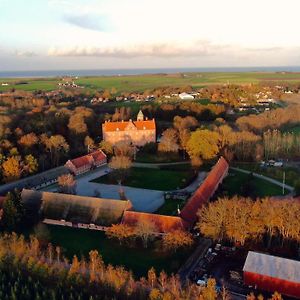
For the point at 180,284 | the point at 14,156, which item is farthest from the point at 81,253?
the point at 14,156

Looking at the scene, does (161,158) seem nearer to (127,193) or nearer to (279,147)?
(127,193)

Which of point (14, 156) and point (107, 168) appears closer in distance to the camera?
point (14, 156)

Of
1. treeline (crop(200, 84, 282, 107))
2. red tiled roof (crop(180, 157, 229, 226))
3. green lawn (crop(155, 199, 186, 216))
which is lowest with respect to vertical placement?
green lawn (crop(155, 199, 186, 216))

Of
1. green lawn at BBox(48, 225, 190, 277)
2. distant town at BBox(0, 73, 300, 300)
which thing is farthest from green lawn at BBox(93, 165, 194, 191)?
green lawn at BBox(48, 225, 190, 277)

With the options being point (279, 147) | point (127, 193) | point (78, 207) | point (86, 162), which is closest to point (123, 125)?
point (86, 162)

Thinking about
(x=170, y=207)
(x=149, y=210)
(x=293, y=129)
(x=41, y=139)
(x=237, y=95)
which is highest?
(x=237, y=95)

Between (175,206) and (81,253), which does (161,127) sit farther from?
(81,253)

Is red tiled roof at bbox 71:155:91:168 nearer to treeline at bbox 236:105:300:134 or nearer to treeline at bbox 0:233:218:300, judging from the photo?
treeline at bbox 0:233:218:300
